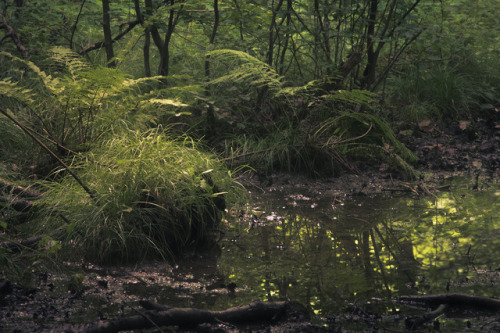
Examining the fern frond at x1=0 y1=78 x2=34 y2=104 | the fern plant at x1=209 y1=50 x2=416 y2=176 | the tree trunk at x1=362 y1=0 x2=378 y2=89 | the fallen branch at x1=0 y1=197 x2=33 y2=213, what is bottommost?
the fallen branch at x1=0 y1=197 x2=33 y2=213

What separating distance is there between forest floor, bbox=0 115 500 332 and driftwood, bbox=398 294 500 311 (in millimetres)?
89

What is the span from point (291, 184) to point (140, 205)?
2.05 m

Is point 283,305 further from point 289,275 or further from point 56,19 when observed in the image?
point 56,19

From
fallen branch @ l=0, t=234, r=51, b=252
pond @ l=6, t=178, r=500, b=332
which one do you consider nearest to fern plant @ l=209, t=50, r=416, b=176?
pond @ l=6, t=178, r=500, b=332

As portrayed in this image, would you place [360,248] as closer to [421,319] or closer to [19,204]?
[421,319]

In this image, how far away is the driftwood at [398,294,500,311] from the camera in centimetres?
237

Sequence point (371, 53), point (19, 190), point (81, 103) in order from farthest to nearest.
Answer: point (371, 53), point (81, 103), point (19, 190)

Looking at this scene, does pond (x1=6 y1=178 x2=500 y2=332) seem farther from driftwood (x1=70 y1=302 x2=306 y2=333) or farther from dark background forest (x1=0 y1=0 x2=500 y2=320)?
dark background forest (x1=0 y1=0 x2=500 y2=320)

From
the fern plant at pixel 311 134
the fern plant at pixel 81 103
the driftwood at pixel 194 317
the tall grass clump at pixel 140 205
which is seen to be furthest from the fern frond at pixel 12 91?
the driftwood at pixel 194 317

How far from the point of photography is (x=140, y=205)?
3416 mm

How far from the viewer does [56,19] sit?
7578 mm

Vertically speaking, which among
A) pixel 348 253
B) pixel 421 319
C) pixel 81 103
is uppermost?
pixel 81 103

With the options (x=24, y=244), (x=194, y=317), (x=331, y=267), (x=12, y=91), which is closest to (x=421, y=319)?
(x=331, y=267)

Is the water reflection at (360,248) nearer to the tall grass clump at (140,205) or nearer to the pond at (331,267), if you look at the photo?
the pond at (331,267)
